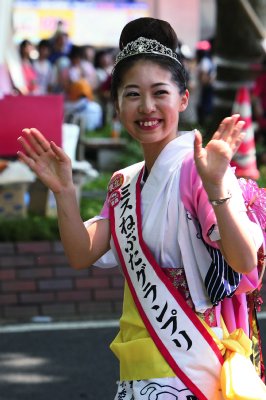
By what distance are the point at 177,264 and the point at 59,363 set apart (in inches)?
122

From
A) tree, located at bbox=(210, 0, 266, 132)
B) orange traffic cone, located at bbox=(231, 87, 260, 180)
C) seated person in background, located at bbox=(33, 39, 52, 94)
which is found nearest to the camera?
orange traffic cone, located at bbox=(231, 87, 260, 180)

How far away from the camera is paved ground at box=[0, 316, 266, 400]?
5391 mm

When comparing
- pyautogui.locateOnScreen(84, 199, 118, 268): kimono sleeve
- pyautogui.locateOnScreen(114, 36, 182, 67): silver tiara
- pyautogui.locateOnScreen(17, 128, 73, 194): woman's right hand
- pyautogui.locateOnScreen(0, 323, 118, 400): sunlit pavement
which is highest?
pyautogui.locateOnScreen(114, 36, 182, 67): silver tiara

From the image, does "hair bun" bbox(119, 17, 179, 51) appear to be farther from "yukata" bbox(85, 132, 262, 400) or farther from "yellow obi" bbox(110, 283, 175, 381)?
"yellow obi" bbox(110, 283, 175, 381)

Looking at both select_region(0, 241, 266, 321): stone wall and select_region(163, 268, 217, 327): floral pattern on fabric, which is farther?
select_region(0, 241, 266, 321): stone wall

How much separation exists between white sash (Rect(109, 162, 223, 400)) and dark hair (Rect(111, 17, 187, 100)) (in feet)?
1.30

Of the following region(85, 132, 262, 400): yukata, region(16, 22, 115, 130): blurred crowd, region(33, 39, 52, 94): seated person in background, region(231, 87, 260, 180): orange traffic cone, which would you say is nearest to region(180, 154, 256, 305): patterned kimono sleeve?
region(85, 132, 262, 400): yukata

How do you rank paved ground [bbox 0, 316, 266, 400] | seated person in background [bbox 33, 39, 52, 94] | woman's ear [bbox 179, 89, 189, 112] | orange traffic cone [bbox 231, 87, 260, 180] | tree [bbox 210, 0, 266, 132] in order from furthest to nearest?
seated person in background [bbox 33, 39, 52, 94], tree [bbox 210, 0, 266, 132], orange traffic cone [bbox 231, 87, 260, 180], paved ground [bbox 0, 316, 266, 400], woman's ear [bbox 179, 89, 189, 112]

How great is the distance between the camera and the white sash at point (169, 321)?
9.43 feet

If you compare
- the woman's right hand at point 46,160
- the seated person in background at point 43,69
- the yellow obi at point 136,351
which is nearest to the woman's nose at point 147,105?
the woman's right hand at point 46,160

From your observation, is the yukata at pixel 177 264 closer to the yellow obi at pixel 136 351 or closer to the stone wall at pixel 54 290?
the yellow obi at pixel 136 351

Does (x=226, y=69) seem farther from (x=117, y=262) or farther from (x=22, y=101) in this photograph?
(x=117, y=262)

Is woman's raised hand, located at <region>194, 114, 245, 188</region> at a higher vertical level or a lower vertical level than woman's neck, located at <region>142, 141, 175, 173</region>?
lower

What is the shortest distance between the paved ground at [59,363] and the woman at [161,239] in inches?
94.6
